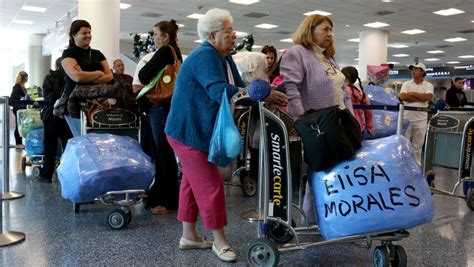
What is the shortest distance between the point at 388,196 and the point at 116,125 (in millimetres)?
2233

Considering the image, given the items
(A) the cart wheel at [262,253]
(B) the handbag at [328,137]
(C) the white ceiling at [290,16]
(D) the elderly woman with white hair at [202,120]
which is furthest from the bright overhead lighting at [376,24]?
(A) the cart wheel at [262,253]

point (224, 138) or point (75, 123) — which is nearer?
point (224, 138)

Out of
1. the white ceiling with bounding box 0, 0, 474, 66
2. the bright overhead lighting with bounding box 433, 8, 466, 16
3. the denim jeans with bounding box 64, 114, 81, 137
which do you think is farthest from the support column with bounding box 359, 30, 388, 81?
the denim jeans with bounding box 64, 114, 81, 137

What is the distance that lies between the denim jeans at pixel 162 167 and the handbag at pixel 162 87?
0.11 meters

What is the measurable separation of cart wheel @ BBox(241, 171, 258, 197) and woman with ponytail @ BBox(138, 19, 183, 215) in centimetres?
90

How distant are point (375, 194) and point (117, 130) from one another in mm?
2228

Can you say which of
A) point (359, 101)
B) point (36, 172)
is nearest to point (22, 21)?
point (36, 172)

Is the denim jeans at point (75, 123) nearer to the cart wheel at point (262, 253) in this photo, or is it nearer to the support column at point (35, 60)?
the cart wheel at point (262, 253)

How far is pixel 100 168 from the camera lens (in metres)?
2.98

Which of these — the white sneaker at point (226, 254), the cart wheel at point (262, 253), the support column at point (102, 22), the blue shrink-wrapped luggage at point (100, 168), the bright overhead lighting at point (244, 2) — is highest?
the bright overhead lighting at point (244, 2)

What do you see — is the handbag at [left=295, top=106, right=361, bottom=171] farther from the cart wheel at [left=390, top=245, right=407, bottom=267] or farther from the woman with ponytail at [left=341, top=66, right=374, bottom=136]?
the woman with ponytail at [left=341, top=66, right=374, bottom=136]

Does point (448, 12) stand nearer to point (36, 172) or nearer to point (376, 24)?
point (376, 24)

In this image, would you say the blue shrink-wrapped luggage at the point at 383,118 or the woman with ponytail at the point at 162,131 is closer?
the woman with ponytail at the point at 162,131

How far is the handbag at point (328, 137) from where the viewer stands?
214 cm
